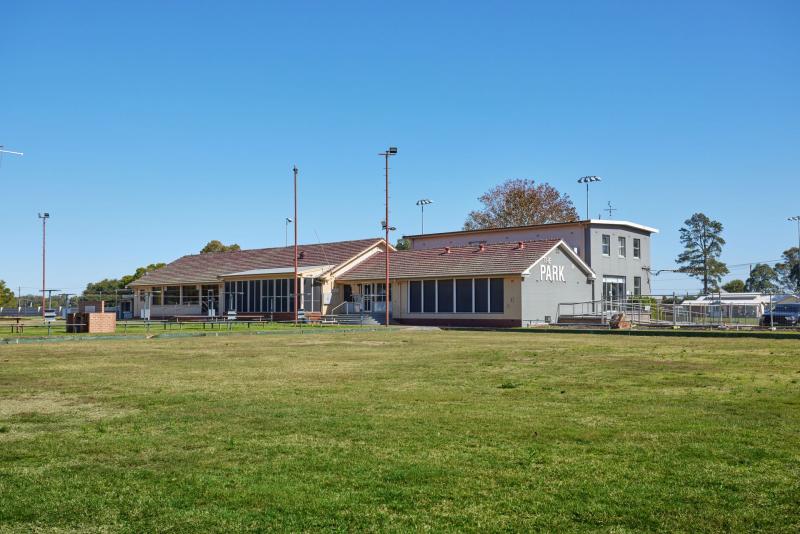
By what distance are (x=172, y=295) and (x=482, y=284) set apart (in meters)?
32.2

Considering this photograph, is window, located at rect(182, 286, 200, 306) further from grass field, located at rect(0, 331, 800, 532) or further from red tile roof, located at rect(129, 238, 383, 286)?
grass field, located at rect(0, 331, 800, 532)

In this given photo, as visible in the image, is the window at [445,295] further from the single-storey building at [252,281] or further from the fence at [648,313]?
the single-storey building at [252,281]

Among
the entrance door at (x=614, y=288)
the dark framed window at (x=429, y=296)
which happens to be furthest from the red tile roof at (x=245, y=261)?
the entrance door at (x=614, y=288)

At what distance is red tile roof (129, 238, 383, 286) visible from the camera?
60.2 m

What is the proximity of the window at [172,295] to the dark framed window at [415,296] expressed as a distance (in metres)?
24.9

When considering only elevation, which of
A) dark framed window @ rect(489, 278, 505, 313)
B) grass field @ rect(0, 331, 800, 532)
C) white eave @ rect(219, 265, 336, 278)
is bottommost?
grass field @ rect(0, 331, 800, 532)

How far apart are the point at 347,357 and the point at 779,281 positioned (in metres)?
102

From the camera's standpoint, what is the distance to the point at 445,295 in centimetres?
5003

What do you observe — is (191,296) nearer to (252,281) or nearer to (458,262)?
(252,281)

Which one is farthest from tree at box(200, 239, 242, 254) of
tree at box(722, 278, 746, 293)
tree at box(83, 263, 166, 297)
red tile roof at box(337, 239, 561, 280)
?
tree at box(722, 278, 746, 293)

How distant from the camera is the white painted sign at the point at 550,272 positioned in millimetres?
47375

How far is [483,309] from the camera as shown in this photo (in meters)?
47.7

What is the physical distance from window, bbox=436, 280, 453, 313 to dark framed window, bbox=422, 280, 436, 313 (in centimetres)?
43

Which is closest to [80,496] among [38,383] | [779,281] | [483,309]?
[38,383]
